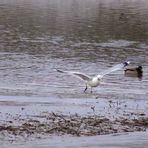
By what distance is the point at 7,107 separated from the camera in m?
16.2

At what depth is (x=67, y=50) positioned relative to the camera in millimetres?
30828

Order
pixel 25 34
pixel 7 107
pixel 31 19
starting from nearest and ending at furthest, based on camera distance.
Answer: pixel 7 107, pixel 25 34, pixel 31 19

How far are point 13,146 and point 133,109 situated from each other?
499cm

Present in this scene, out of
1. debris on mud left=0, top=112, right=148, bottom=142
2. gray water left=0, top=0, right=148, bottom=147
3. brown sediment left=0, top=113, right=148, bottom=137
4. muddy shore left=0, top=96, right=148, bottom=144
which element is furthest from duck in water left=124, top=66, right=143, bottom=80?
debris on mud left=0, top=112, right=148, bottom=142

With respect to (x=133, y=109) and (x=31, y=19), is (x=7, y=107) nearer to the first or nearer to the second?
(x=133, y=109)

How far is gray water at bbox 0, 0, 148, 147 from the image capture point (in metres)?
20.2

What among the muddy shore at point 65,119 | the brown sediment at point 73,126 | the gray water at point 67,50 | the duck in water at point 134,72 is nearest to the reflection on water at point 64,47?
the gray water at point 67,50

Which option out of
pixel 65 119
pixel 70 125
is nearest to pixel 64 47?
pixel 65 119

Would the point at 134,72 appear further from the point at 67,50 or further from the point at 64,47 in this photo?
the point at 64,47

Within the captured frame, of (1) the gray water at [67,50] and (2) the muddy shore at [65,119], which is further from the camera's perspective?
(1) the gray water at [67,50]

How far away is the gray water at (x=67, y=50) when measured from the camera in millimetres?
20234

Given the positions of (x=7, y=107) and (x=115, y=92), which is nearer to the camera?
(x=7, y=107)

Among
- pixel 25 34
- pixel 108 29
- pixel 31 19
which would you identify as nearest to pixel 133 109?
pixel 25 34

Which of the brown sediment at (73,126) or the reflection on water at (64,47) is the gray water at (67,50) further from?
the brown sediment at (73,126)
